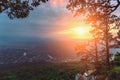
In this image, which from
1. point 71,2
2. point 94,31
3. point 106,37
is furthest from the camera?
point 94,31

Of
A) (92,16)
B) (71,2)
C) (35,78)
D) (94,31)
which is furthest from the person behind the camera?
(35,78)

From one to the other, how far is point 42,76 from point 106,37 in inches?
4646

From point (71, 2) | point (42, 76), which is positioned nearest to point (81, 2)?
point (71, 2)

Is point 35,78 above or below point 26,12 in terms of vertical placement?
below

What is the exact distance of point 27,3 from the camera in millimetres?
17406

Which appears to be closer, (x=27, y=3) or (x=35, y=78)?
(x=27, y=3)

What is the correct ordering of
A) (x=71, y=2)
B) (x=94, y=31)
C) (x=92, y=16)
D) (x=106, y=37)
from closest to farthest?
(x=71, y=2) < (x=92, y=16) < (x=106, y=37) < (x=94, y=31)

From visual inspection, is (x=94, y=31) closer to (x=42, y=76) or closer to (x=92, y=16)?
(x=92, y=16)

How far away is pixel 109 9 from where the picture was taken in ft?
64.4

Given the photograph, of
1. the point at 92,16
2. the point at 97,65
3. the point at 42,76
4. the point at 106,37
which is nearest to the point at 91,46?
the point at 97,65

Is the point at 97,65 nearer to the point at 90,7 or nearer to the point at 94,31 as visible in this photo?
the point at 94,31

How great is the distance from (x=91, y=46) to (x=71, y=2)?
4944 centimetres

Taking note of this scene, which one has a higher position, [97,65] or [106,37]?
[106,37]

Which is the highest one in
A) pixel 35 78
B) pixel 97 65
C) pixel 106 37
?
pixel 106 37
